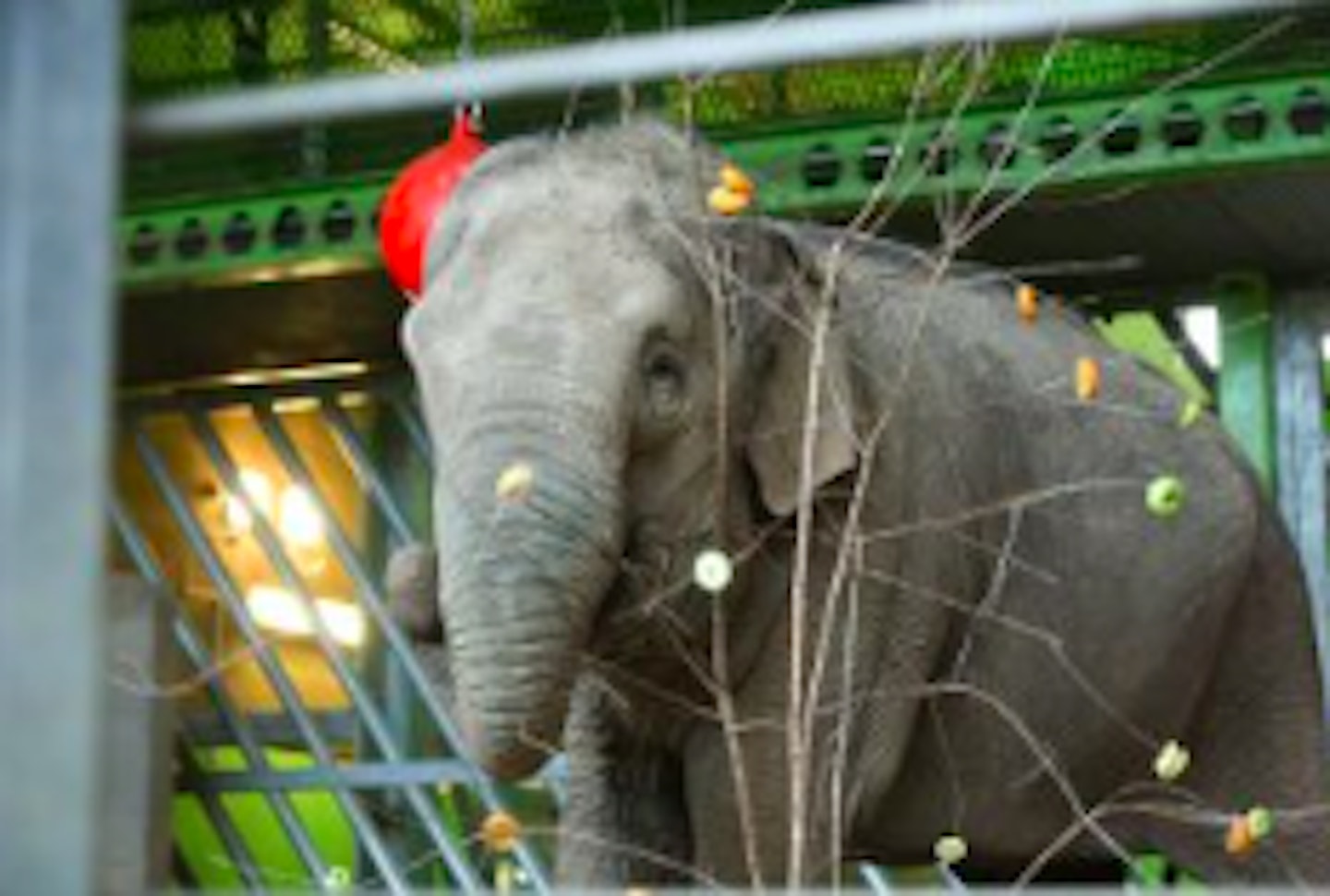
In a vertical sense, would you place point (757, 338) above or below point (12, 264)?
below

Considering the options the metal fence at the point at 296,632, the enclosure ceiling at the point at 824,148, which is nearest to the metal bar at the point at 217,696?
the metal fence at the point at 296,632

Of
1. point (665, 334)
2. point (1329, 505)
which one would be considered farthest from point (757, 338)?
point (1329, 505)

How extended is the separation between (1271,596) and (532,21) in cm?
144

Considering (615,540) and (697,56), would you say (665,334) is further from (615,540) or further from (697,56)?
(697,56)

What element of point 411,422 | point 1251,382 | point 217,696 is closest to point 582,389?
point 1251,382

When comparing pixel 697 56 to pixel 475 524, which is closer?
pixel 697 56

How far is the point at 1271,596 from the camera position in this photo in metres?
3.25

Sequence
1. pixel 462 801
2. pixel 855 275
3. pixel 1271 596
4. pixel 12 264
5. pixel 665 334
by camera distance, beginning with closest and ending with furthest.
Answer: pixel 12 264
pixel 665 334
pixel 855 275
pixel 1271 596
pixel 462 801

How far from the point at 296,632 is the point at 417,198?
196 centimetres

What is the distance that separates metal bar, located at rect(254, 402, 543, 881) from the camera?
4457 mm

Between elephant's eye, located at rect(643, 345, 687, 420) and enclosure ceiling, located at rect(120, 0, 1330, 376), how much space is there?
923mm

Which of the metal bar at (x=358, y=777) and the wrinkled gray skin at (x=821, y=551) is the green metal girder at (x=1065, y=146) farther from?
the metal bar at (x=358, y=777)

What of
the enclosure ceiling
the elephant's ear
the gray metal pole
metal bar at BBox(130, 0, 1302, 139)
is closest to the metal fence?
the enclosure ceiling

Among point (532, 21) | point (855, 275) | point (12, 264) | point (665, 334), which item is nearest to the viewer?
point (12, 264)
